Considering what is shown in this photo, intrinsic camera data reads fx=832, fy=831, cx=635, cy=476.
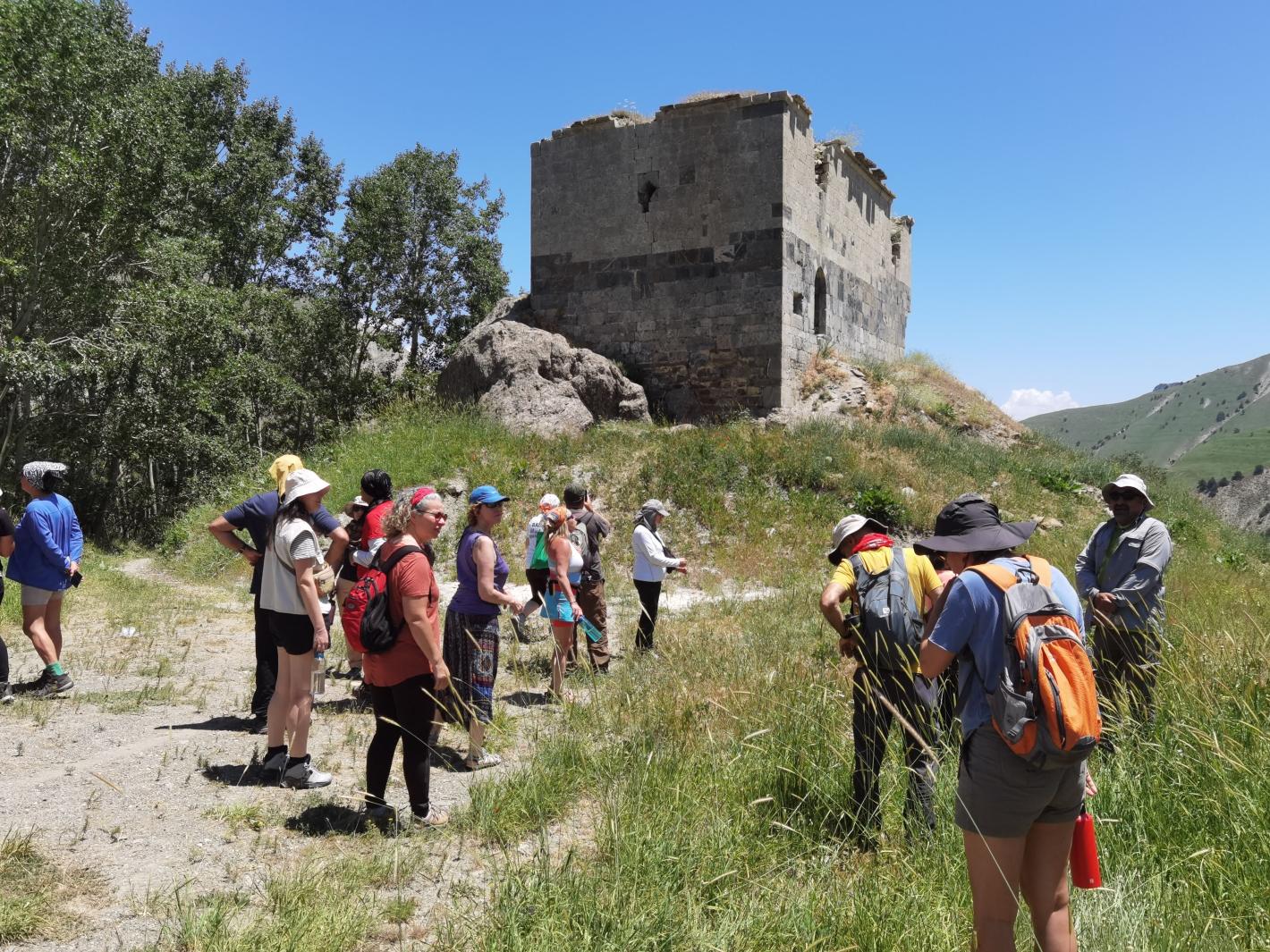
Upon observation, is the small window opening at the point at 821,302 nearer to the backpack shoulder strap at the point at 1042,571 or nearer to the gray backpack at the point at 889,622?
the gray backpack at the point at 889,622

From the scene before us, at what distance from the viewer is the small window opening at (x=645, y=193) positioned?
18297 millimetres

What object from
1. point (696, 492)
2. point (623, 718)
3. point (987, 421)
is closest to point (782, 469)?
point (696, 492)

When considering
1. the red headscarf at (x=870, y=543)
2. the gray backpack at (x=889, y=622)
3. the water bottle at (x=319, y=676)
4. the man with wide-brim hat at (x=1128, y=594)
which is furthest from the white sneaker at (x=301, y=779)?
the man with wide-brim hat at (x=1128, y=594)

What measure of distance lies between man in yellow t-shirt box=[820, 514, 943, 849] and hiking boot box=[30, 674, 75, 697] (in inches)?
241

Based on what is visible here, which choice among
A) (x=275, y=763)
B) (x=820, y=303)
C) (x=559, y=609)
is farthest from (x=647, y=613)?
(x=820, y=303)

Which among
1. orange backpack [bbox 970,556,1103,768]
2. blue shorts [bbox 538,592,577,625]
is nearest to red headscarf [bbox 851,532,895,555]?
orange backpack [bbox 970,556,1103,768]

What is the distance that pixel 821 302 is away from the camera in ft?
63.5

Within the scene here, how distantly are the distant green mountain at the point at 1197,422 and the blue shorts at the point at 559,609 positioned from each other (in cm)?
14157

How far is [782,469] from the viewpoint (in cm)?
1484

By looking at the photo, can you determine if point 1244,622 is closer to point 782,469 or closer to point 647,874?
point 647,874

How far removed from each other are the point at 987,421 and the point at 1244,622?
14.8 meters

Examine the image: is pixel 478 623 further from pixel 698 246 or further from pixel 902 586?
pixel 698 246

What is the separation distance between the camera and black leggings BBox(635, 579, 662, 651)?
7.74 meters

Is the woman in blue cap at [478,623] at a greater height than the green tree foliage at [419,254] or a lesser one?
lesser
